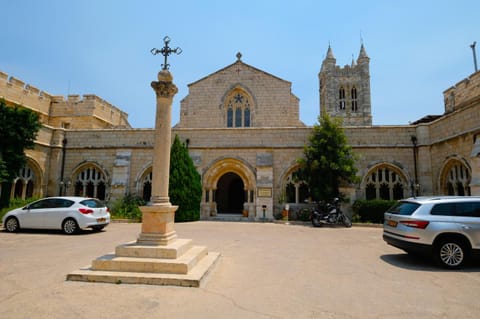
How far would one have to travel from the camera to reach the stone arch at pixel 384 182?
47.5 ft

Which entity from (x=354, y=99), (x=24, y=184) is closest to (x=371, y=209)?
(x=24, y=184)

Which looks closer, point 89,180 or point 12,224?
point 12,224

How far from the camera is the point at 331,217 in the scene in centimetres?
1252

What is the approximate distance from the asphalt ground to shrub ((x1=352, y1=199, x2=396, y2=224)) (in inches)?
256

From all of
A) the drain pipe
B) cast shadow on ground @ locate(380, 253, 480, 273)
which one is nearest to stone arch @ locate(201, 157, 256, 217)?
the drain pipe

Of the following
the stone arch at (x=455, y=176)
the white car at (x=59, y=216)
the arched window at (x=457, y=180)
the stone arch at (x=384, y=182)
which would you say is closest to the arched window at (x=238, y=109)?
the stone arch at (x=384, y=182)

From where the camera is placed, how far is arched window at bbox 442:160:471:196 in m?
11.8

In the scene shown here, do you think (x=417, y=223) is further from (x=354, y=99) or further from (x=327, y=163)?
(x=354, y=99)

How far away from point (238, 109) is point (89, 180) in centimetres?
1138

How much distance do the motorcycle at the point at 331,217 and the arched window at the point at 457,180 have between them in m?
4.87

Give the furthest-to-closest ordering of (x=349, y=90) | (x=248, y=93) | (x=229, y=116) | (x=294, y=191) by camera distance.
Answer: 1. (x=349, y=90)
2. (x=229, y=116)
3. (x=248, y=93)
4. (x=294, y=191)

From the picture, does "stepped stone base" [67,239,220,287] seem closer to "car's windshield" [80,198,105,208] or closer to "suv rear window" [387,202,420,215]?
"suv rear window" [387,202,420,215]

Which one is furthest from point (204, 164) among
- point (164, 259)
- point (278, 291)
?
point (278, 291)

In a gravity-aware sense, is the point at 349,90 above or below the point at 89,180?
above
